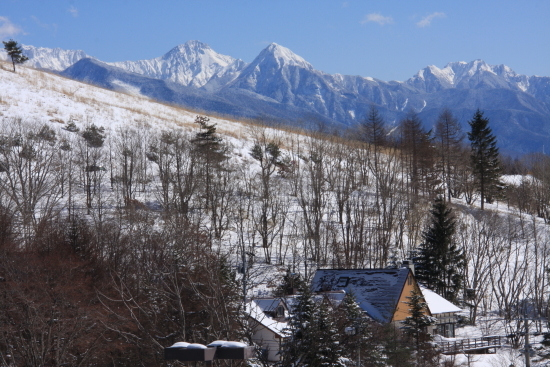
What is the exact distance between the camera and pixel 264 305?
113 feet

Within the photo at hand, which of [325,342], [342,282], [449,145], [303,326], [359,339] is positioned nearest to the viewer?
[303,326]

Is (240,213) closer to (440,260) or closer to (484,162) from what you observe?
(440,260)

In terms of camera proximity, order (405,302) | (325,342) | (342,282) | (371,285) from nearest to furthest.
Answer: (325,342), (405,302), (371,285), (342,282)

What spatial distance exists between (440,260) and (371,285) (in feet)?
36.5

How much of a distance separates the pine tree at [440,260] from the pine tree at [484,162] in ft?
71.9

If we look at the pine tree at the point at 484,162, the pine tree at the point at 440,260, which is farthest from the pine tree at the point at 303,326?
the pine tree at the point at 484,162

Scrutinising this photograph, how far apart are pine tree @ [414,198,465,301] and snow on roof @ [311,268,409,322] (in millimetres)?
7678

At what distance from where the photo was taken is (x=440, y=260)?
1790 inches

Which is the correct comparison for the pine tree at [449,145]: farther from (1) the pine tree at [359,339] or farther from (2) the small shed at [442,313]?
(1) the pine tree at [359,339]

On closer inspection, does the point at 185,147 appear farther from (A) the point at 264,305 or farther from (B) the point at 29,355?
(B) the point at 29,355

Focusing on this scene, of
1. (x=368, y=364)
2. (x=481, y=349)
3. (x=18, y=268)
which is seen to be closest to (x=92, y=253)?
(x=18, y=268)

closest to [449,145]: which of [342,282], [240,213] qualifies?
[240,213]

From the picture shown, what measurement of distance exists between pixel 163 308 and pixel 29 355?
24.8 feet

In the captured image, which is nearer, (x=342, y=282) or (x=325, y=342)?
(x=325, y=342)
